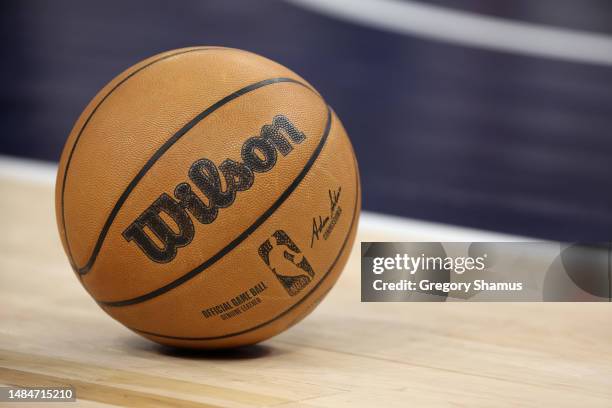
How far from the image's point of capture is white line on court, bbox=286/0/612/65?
336 inches

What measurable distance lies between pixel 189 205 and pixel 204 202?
4 centimetres

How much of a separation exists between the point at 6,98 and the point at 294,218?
5.68 metres

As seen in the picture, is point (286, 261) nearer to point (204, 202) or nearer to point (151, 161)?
point (204, 202)

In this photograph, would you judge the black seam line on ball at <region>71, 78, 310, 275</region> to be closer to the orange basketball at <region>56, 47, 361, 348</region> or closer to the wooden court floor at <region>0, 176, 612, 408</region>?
the orange basketball at <region>56, 47, 361, 348</region>

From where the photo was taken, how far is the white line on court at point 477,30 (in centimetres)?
855

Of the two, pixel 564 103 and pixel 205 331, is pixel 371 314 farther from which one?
pixel 564 103

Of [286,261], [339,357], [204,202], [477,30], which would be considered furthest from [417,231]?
[477,30]

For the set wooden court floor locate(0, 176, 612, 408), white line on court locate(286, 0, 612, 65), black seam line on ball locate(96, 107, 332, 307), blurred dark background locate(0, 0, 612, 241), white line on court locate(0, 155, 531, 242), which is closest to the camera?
wooden court floor locate(0, 176, 612, 408)

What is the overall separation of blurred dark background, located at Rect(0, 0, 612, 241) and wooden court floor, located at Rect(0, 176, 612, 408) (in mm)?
1790

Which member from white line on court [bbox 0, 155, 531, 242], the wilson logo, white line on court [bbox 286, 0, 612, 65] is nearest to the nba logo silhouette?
the wilson logo

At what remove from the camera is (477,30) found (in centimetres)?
887

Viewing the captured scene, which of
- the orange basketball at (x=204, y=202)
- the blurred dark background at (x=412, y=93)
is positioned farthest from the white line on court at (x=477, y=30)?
the orange basketball at (x=204, y=202)

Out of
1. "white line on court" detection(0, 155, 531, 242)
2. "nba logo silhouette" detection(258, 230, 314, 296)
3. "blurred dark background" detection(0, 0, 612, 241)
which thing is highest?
"blurred dark background" detection(0, 0, 612, 241)

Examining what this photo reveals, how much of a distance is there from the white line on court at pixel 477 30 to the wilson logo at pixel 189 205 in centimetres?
603
